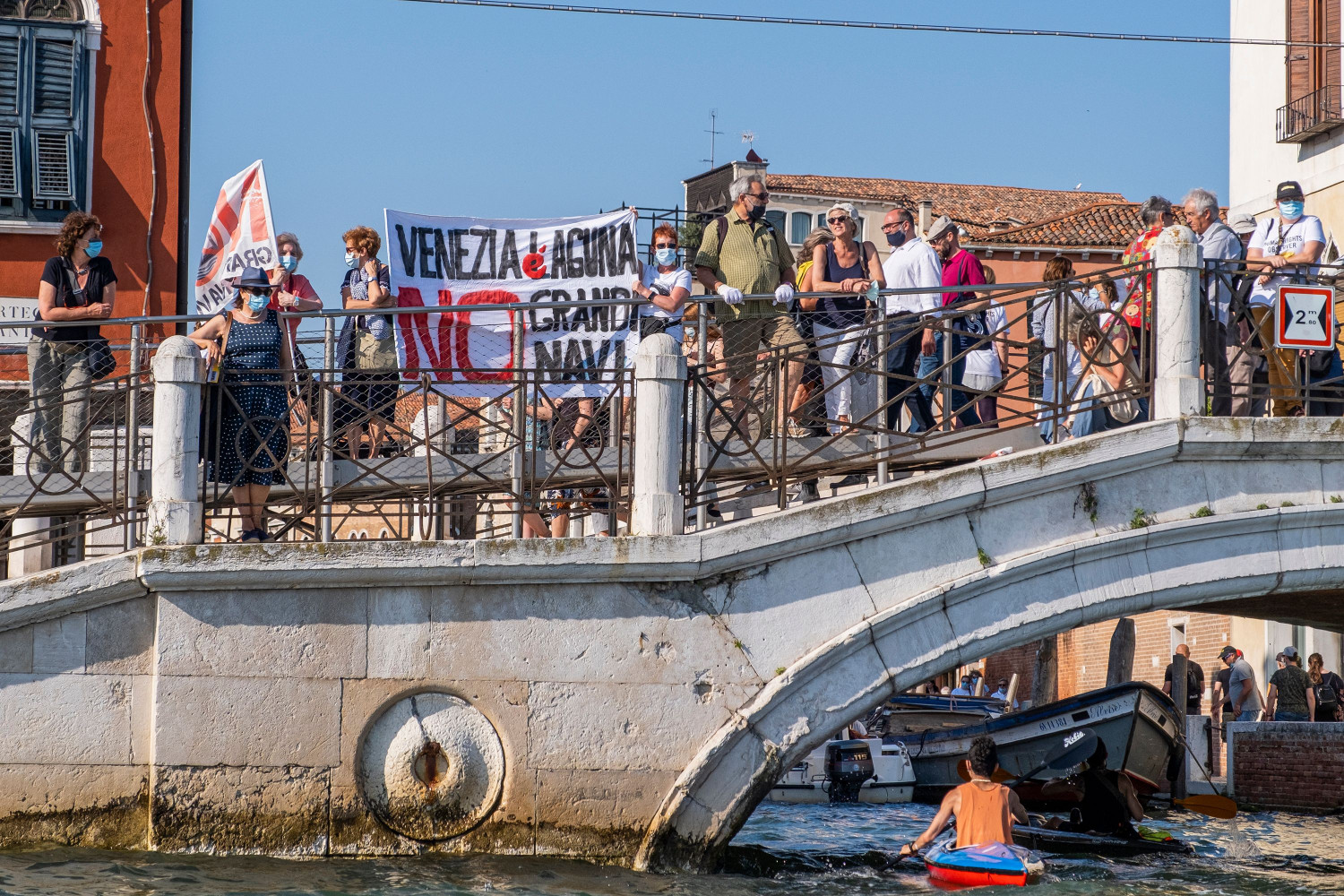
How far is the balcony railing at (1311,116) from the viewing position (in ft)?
60.7

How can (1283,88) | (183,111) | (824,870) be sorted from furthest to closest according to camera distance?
(1283,88), (183,111), (824,870)

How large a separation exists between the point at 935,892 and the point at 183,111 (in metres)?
9.38

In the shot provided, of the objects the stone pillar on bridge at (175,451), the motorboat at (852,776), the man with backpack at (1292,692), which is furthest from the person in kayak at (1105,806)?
the stone pillar on bridge at (175,451)

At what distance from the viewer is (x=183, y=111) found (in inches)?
559

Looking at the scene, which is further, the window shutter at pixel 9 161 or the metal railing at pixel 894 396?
the window shutter at pixel 9 161

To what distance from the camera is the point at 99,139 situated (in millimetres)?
13977

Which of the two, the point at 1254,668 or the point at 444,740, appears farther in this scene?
the point at 1254,668

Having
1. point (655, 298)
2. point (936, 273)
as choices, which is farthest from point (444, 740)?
point (936, 273)

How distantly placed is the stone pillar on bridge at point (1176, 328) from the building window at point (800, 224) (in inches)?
1580

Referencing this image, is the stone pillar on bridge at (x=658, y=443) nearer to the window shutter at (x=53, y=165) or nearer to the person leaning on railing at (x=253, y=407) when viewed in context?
the person leaning on railing at (x=253, y=407)

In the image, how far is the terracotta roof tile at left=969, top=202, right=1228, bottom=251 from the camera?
1506 inches

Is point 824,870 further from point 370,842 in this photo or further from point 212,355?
point 212,355

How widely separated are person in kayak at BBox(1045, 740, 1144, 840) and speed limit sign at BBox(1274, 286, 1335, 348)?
4.92 metres

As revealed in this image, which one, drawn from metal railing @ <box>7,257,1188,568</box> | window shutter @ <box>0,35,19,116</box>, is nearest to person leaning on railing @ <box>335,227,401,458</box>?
metal railing @ <box>7,257,1188,568</box>
